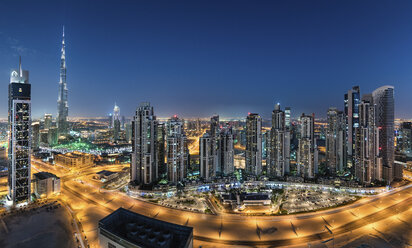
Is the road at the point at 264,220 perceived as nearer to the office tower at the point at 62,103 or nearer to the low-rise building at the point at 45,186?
the low-rise building at the point at 45,186

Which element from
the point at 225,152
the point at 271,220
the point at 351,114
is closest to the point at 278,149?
the point at 225,152

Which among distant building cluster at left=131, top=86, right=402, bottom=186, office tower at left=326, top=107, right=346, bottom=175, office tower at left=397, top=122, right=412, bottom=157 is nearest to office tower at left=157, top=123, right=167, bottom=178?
distant building cluster at left=131, top=86, right=402, bottom=186

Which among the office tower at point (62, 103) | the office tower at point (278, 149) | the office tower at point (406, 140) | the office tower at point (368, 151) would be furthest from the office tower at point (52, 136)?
the office tower at point (406, 140)

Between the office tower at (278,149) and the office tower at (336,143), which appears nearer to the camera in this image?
the office tower at (278,149)

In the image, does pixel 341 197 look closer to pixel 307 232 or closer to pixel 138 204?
pixel 307 232

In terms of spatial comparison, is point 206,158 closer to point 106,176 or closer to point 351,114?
point 106,176

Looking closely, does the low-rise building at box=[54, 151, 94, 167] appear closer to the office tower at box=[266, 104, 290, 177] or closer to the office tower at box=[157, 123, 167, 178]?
the office tower at box=[157, 123, 167, 178]
